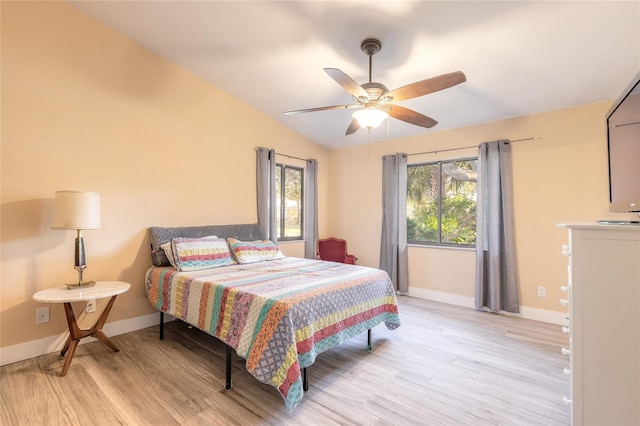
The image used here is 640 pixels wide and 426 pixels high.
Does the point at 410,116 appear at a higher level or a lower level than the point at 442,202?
higher

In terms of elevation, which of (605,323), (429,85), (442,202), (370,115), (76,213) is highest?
(429,85)

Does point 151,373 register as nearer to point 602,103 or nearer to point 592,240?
point 592,240

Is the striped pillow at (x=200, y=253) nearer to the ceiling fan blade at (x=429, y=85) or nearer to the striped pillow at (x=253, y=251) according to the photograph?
the striped pillow at (x=253, y=251)

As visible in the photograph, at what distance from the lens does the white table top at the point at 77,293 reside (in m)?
2.22

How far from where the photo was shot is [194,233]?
3.48 metres

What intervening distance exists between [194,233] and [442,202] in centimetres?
348

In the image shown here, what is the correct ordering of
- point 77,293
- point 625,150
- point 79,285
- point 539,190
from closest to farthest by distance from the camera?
point 625,150, point 77,293, point 79,285, point 539,190

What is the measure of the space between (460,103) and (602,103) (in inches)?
55.1

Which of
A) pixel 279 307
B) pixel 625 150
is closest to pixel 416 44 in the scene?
pixel 625 150

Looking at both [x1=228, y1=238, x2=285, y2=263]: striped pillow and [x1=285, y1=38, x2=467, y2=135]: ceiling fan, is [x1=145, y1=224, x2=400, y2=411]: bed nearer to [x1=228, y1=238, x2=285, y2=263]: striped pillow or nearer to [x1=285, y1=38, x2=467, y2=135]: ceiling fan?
[x1=228, y1=238, x2=285, y2=263]: striped pillow

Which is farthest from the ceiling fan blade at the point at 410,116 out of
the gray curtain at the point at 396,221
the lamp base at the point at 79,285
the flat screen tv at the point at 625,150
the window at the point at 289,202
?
the lamp base at the point at 79,285

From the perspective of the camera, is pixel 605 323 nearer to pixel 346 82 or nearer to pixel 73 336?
pixel 346 82

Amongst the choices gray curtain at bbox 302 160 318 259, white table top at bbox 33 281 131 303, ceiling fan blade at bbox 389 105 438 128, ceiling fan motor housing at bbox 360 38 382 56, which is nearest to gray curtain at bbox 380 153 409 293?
gray curtain at bbox 302 160 318 259

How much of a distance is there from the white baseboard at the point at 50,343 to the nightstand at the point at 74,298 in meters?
0.22
